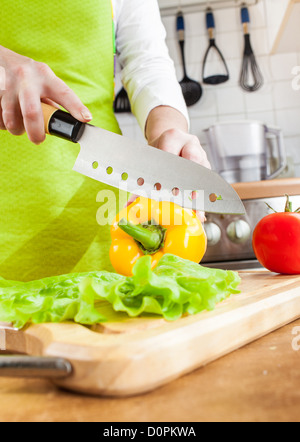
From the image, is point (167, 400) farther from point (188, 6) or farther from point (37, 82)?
point (188, 6)

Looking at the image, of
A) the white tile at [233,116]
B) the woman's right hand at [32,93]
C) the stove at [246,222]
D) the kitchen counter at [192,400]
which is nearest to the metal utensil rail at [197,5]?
the white tile at [233,116]

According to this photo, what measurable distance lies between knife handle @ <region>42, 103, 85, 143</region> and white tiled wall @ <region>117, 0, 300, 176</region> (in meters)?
1.77

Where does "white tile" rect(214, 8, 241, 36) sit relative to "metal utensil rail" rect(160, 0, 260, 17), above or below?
below

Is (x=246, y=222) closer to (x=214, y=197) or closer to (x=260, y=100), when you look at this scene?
(x=214, y=197)

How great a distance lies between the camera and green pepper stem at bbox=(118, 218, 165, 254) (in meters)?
0.90

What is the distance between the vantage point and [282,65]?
2461mm

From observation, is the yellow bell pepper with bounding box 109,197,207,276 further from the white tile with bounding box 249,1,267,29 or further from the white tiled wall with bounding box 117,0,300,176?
the white tile with bounding box 249,1,267,29

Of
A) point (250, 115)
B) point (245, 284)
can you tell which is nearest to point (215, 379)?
point (245, 284)

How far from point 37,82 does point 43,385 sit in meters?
0.50

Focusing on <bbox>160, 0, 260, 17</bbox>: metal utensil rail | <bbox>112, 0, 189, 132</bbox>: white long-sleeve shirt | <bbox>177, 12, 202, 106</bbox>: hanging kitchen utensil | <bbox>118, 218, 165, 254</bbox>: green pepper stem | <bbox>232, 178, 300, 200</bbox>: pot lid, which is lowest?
<bbox>118, 218, 165, 254</bbox>: green pepper stem

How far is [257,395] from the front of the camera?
1.22 ft

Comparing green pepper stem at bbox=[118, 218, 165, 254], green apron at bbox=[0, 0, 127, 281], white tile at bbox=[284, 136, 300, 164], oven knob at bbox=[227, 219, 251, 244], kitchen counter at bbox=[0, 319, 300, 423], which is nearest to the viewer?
kitchen counter at bbox=[0, 319, 300, 423]

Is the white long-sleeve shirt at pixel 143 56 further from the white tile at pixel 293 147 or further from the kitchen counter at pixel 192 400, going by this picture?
the white tile at pixel 293 147

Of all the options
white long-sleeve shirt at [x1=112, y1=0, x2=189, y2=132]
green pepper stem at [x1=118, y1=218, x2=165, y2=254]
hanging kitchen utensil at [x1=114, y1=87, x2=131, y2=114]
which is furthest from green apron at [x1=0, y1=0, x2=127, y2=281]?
hanging kitchen utensil at [x1=114, y1=87, x2=131, y2=114]
